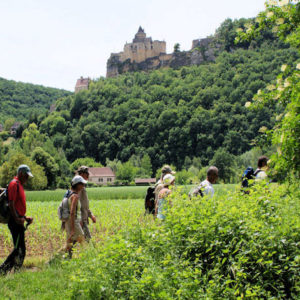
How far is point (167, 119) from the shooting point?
100m

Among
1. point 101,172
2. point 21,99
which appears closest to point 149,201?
point 101,172

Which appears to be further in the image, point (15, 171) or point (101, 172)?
point (101, 172)

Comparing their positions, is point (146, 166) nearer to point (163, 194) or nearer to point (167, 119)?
point (167, 119)

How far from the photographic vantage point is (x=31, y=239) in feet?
34.3

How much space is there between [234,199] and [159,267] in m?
1.43

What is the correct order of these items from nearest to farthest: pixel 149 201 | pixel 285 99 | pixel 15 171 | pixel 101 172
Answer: pixel 285 99 → pixel 149 201 → pixel 15 171 → pixel 101 172

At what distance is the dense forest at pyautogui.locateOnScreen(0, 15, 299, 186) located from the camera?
298 ft

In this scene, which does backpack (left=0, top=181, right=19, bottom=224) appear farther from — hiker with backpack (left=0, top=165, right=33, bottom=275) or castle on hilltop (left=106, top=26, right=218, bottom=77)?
castle on hilltop (left=106, top=26, right=218, bottom=77)

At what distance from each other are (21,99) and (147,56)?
6579 centimetres

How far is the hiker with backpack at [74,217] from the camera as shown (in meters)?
6.96

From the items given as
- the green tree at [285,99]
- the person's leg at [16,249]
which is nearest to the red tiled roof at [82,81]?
the person's leg at [16,249]

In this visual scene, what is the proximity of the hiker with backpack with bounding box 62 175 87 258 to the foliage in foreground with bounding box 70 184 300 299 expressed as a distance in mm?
2090

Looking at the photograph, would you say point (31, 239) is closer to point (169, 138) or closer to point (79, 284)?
point (79, 284)

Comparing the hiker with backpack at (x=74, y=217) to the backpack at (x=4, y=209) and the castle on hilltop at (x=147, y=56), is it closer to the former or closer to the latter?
the backpack at (x=4, y=209)
